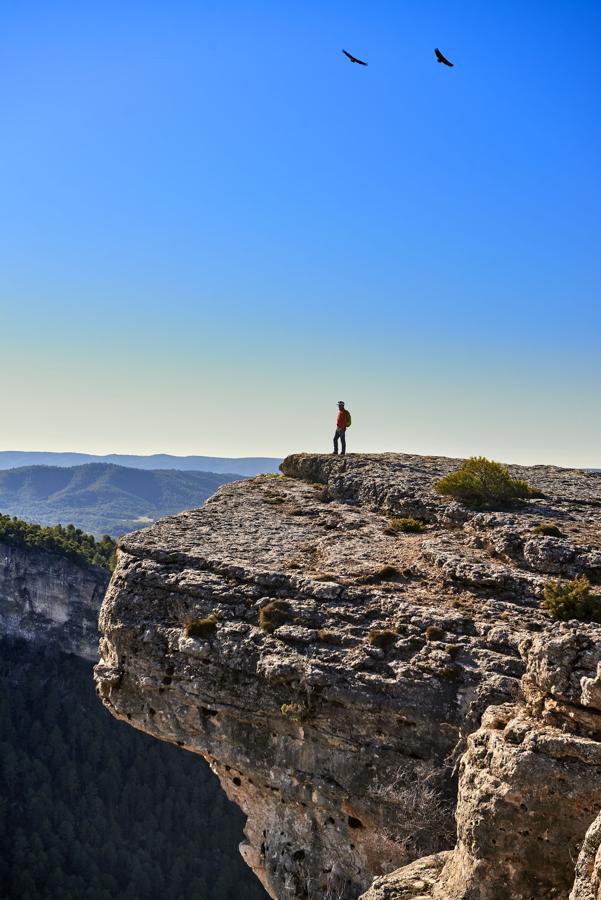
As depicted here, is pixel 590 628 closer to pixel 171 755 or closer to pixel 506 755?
pixel 506 755

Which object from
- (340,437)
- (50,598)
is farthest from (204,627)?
(50,598)

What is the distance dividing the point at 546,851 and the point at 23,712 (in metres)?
115

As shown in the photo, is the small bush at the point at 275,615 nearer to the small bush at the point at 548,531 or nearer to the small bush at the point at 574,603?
the small bush at the point at 574,603

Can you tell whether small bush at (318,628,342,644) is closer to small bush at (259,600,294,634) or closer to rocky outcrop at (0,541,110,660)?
small bush at (259,600,294,634)

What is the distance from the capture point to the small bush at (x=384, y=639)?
1457 centimetres

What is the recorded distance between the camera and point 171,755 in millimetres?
107625

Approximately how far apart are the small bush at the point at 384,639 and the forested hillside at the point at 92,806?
252ft

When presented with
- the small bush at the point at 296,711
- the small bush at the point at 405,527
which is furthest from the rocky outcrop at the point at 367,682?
the small bush at the point at 405,527

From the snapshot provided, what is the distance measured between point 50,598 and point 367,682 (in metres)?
114

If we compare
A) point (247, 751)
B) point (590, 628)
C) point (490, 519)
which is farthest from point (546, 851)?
point (490, 519)

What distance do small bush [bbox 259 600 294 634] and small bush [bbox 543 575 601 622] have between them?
5184mm

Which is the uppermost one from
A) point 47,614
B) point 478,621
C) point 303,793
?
point 478,621

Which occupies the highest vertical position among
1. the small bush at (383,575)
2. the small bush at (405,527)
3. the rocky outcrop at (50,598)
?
the small bush at (405,527)

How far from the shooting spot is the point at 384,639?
575 inches
